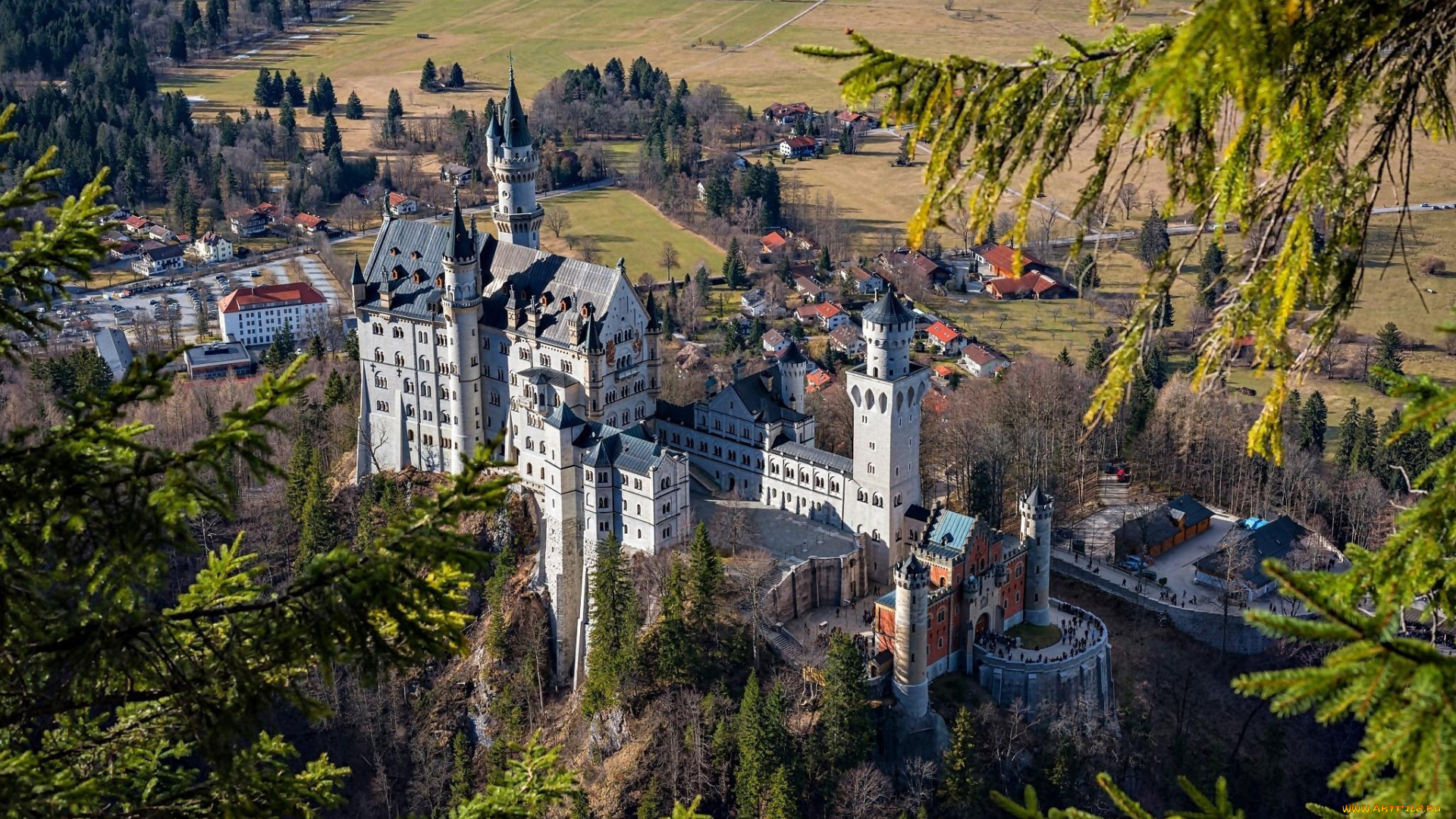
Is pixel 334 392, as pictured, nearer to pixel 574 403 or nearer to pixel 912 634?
pixel 574 403

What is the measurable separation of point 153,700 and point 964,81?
13.7 m

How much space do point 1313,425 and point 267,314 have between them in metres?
81.7

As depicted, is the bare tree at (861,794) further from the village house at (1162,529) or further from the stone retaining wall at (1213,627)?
the village house at (1162,529)

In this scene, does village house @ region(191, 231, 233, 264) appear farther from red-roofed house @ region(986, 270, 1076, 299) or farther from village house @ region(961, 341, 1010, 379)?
village house @ region(961, 341, 1010, 379)

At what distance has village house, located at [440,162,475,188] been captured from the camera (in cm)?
17462

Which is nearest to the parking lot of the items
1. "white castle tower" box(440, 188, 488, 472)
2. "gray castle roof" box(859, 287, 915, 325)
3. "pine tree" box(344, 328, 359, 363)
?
"pine tree" box(344, 328, 359, 363)

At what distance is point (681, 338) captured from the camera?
130 metres

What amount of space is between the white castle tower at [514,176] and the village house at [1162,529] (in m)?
36.3

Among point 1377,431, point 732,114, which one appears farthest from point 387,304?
point 732,114

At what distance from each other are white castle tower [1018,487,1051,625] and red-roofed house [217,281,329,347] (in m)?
72.1

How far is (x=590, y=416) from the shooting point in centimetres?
8156

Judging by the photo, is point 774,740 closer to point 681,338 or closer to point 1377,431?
point 1377,431

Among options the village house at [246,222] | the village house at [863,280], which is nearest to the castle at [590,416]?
the village house at [863,280]

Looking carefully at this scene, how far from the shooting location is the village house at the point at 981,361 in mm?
119188
